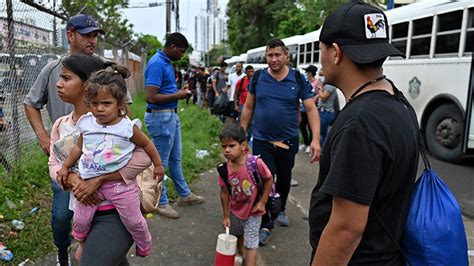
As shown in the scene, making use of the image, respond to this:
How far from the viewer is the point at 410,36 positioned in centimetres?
859

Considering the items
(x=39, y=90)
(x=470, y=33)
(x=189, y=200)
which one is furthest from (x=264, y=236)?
(x=470, y=33)

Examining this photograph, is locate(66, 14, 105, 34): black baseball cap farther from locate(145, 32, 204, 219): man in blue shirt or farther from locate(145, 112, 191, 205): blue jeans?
locate(145, 112, 191, 205): blue jeans

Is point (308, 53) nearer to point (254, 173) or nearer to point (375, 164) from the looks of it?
point (254, 173)

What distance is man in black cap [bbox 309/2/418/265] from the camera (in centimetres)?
134

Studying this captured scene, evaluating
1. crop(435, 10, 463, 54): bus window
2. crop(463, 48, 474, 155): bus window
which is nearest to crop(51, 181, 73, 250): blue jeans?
crop(463, 48, 474, 155): bus window

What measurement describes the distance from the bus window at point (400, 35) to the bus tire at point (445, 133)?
1.81 metres

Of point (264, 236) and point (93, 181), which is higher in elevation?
point (93, 181)

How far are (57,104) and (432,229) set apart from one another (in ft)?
8.08

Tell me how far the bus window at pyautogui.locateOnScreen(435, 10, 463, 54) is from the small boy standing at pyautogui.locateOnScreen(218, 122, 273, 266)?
5.95 m

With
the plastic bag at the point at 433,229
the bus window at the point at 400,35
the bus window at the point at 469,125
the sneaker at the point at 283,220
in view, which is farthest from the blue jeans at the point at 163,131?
the bus window at the point at 400,35

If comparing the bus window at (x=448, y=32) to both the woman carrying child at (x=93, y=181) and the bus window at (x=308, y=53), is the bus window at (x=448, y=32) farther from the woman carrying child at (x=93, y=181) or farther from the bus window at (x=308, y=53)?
the bus window at (x=308, y=53)

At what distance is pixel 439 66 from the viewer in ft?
25.4

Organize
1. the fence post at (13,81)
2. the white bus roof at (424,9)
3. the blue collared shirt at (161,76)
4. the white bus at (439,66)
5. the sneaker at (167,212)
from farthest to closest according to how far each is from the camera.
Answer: the white bus roof at (424,9) → the white bus at (439,66) → the fence post at (13,81) → the sneaker at (167,212) → the blue collared shirt at (161,76)

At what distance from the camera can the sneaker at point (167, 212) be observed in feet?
14.0
